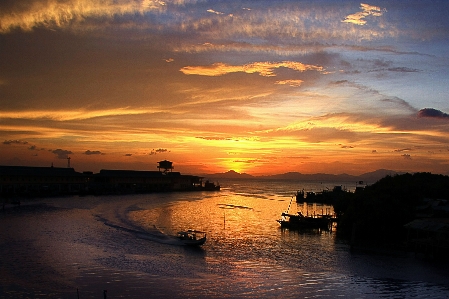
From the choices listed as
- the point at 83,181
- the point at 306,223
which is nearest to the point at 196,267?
the point at 306,223

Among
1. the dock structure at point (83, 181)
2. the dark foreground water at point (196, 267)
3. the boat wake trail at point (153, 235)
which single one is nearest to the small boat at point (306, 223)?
the dark foreground water at point (196, 267)

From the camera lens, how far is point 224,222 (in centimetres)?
5225

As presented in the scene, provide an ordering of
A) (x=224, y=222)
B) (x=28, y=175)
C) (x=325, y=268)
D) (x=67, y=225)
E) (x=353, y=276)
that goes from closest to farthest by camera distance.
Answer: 1. (x=353, y=276)
2. (x=325, y=268)
3. (x=67, y=225)
4. (x=224, y=222)
5. (x=28, y=175)

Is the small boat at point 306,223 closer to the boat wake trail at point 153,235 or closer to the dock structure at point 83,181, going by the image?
the boat wake trail at point 153,235

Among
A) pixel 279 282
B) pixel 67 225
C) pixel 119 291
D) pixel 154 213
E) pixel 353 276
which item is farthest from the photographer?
pixel 154 213

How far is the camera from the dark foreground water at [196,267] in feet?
71.2

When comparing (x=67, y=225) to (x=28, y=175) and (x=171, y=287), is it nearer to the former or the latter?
(x=171, y=287)

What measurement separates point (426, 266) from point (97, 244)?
86.6 feet

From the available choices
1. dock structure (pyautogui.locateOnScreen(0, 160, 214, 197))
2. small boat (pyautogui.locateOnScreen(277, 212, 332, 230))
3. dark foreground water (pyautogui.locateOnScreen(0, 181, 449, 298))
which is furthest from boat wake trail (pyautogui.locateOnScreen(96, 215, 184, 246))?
dock structure (pyautogui.locateOnScreen(0, 160, 214, 197))

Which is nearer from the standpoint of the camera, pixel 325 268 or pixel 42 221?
pixel 325 268

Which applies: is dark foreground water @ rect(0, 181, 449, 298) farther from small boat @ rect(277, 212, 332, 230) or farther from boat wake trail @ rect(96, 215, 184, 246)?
small boat @ rect(277, 212, 332, 230)

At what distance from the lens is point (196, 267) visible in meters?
27.1

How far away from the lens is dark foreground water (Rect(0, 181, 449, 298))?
2170 centimetres

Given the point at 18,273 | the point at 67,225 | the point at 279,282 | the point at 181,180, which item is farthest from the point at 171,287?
the point at 181,180
